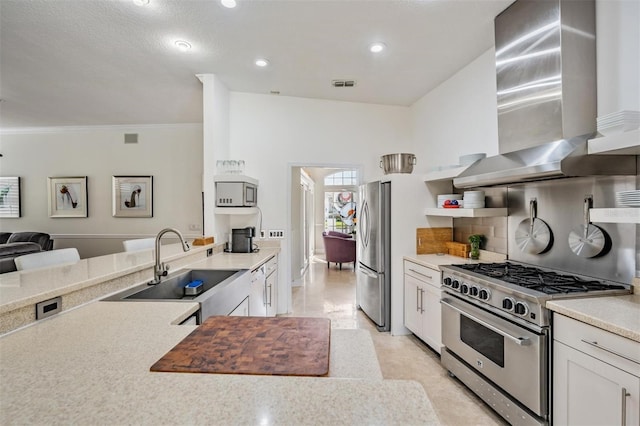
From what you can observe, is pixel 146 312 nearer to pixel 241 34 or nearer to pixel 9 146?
pixel 241 34

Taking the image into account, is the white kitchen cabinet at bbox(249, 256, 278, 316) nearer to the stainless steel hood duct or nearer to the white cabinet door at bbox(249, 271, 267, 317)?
the white cabinet door at bbox(249, 271, 267, 317)

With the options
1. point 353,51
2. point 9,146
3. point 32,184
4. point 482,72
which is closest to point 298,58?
point 353,51

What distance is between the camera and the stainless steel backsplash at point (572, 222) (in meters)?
A: 1.76

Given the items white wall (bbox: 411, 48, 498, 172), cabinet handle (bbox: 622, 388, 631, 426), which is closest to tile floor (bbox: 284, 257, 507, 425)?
cabinet handle (bbox: 622, 388, 631, 426)

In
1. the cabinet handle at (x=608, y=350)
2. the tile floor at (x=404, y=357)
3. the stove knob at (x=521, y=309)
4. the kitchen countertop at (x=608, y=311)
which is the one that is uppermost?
the kitchen countertop at (x=608, y=311)

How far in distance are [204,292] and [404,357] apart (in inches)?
76.0

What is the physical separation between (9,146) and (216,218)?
17.3 ft

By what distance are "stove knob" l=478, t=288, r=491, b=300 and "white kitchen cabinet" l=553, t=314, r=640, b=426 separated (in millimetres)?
417

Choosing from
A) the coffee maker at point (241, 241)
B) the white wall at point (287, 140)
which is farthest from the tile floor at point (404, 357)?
the coffee maker at point (241, 241)

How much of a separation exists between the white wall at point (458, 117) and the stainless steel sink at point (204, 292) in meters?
2.59

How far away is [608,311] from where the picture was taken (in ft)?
4.70

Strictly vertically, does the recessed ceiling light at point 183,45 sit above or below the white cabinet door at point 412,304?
above

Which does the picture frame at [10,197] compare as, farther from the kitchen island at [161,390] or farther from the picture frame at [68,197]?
the kitchen island at [161,390]

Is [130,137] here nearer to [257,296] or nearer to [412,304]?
[257,296]
